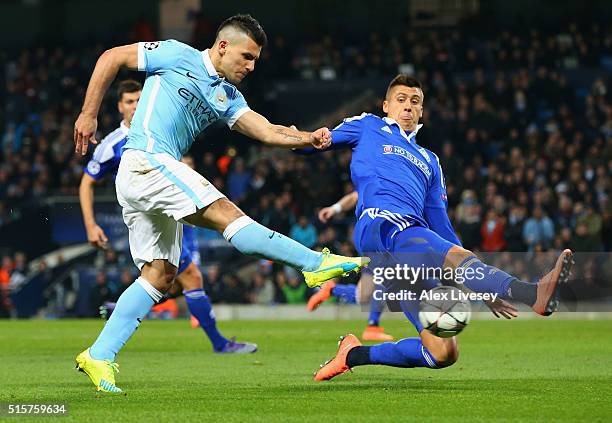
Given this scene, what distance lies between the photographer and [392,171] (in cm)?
826

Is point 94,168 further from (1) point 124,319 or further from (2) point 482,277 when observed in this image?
(2) point 482,277

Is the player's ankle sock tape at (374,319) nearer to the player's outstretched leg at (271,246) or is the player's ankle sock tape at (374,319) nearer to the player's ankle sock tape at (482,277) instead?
the player's ankle sock tape at (482,277)

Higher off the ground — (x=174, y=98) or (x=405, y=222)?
(x=174, y=98)

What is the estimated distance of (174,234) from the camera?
7.75m

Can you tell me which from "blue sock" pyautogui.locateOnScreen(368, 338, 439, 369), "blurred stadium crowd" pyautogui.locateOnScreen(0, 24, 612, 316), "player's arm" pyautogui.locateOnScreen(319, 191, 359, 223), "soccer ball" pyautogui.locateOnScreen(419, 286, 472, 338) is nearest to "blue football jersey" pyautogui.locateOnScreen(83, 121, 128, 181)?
"player's arm" pyautogui.locateOnScreen(319, 191, 359, 223)

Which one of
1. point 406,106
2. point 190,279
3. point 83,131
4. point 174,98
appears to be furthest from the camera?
point 190,279

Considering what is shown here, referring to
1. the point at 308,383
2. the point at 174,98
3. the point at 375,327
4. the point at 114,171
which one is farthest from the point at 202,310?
the point at 174,98

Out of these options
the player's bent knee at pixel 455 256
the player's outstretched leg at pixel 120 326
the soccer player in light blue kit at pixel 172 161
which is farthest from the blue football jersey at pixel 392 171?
the player's outstretched leg at pixel 120 326

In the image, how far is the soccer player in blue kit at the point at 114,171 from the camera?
11.1 meters

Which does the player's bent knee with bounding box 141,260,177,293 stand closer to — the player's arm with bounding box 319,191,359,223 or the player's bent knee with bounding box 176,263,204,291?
the player's bent knee with bounding box 176,263,204,291

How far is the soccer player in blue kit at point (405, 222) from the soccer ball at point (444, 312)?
19cm

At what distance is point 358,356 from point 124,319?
166 cm

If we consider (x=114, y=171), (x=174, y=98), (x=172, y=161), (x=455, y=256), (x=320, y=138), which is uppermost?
(x=174, y=98)

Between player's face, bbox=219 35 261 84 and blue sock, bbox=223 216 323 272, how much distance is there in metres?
1.05
